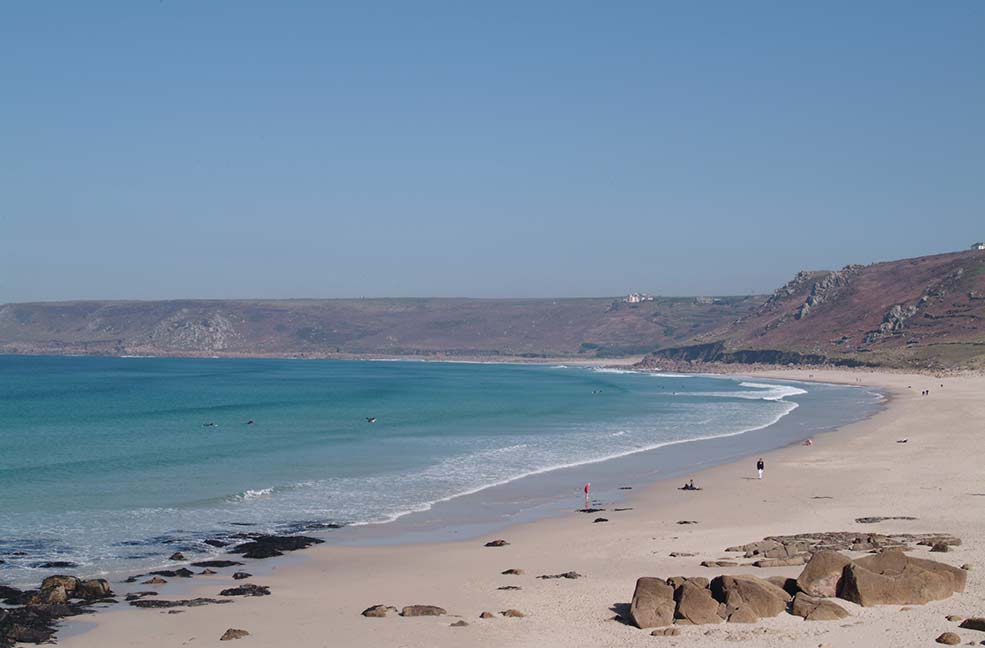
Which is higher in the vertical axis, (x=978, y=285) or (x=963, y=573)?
(x=978, y=285)

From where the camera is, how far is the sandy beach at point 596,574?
13.5m

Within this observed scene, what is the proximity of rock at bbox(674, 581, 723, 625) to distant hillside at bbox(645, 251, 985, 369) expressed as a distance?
85845 millimetres

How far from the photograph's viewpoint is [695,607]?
13.8 m

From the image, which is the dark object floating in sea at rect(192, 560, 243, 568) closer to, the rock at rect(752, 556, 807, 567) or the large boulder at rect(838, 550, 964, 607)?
the rock at rect(752, 556, 807, 567)

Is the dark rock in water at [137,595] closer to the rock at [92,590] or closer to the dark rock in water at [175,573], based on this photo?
the rock at [92,590]

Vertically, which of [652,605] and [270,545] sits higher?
[652,605]

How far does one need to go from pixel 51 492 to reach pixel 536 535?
50.0 feet

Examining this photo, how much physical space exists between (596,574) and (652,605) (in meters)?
4.00

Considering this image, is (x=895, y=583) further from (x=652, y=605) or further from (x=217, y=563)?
(x=217, y=563)

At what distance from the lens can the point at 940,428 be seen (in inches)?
1770

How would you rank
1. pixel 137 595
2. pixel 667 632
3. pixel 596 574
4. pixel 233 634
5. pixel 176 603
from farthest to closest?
pixel 596 574 < pixel 137 595 < pixel 176 603 < pixel 233 634 < pixel 667 632

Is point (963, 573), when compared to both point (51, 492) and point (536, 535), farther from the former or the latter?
point (51, 492)

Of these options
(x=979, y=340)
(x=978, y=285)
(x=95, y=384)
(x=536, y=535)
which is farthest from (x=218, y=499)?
(x=978, y=285)

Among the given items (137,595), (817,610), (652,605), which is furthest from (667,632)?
(137,595)
